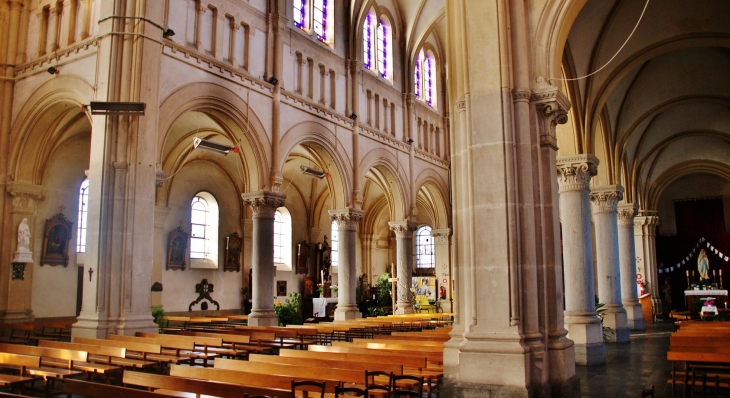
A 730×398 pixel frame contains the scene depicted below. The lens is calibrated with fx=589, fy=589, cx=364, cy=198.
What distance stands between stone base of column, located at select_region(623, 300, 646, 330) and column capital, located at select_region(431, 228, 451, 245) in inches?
410

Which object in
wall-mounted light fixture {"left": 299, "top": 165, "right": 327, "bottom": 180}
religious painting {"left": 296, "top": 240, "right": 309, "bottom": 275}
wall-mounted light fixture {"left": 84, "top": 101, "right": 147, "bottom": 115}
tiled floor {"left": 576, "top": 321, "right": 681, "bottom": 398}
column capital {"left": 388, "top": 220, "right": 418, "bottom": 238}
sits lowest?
tiled floor {"left": 576, "top": 321, "right": 681, "bottom": 398}

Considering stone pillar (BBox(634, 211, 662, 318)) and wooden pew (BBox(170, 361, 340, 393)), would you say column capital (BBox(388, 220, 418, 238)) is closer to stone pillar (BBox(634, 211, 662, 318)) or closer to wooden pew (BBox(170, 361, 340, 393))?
stone pillar (BBox(634, 211, 662, 318))

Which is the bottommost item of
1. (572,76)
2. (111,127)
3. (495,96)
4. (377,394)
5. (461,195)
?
(377,394)

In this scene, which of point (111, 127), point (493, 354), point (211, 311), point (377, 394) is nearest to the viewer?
point (377, 394)

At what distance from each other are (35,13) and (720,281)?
2910 cm

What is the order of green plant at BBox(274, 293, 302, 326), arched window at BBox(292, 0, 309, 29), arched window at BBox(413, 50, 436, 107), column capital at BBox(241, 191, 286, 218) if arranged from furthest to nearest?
arched window at BBox(413, 50, 436, 107), green plant at BBox(274, 293, 302, 326), arched window at BBox(292, 0, 309, 29), column capital at BBox(241, 191, 286, 218)

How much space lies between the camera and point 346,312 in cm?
1986

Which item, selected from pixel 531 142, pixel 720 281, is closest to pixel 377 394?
pixel 531 142

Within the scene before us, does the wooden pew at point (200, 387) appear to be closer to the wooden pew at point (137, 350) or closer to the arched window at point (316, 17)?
the wooden pew at point (137, 350)

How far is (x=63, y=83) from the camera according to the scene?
1455 cm

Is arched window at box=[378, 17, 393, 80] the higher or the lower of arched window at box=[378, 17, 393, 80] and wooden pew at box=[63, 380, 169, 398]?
the higher

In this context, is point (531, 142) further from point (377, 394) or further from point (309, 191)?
point (309, 191)

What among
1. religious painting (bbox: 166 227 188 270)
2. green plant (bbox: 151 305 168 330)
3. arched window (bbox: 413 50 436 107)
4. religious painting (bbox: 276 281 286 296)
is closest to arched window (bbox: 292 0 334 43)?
arched window (bbox: 413 50 436 107)

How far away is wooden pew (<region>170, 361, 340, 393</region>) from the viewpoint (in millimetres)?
5844
